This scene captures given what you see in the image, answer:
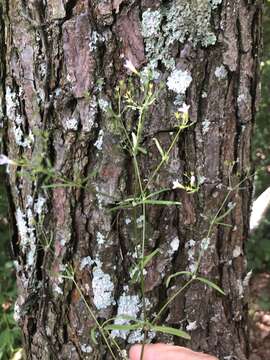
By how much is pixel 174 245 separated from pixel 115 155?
262 mm

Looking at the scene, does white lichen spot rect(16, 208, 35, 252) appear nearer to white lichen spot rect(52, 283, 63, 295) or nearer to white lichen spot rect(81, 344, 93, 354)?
white lichen spot rect(52, 283, 63, 295)

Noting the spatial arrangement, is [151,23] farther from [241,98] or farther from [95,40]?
[241,98]

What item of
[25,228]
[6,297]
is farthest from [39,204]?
[6,297]

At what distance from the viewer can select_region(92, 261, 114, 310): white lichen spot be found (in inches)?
47.8

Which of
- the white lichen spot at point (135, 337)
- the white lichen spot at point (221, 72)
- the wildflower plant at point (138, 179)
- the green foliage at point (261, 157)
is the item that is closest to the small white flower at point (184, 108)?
the wildflower plant at point (138, 179)

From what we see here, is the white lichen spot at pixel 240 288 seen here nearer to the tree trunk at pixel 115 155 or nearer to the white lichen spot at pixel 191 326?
the tree trunk at pixel 115 155

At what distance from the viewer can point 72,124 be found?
3.68 feet

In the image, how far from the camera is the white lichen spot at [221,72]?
3.68 feet

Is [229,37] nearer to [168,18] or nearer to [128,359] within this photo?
[168,18]

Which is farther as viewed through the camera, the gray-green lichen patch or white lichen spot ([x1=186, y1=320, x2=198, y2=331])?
white lichen spot ([x1=186, y1=320, x2=198, y2=331])

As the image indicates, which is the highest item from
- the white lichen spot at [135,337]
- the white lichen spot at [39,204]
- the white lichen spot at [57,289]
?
the white lichen spot at [39,204]

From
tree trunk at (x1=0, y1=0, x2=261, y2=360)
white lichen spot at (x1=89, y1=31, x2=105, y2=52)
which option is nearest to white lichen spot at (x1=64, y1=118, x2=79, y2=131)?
tree trunk at (x1=0, y1=0, x2=261, y2=360)

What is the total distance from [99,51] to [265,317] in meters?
2.81

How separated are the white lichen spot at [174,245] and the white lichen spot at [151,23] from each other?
464 mm
